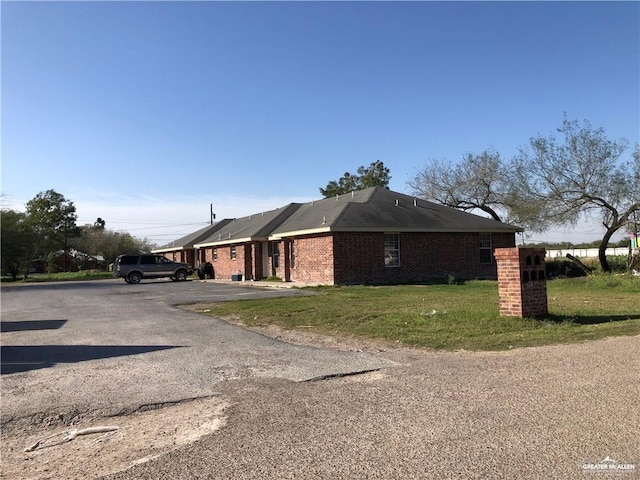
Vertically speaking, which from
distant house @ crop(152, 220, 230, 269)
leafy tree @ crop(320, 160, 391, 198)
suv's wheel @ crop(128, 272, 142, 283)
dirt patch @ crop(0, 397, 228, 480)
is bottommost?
dirt patch @ crop(0, 397, 228, 480)

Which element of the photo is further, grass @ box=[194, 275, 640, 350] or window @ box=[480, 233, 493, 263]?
window @ box=[480, 233, 493, 263]

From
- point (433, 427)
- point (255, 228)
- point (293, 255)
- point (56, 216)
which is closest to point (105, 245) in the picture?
point (56, 216)

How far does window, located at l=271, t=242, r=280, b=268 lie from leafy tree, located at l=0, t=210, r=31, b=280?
2734 cm

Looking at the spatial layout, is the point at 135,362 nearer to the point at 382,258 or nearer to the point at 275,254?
the point at 382,258

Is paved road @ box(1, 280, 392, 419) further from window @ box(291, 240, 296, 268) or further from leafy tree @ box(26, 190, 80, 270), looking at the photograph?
leafy tree @ box(26, 190, 80, 270)

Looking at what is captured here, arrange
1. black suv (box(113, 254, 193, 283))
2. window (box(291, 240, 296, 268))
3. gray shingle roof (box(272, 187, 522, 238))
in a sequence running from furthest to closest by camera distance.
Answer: black suv (box(113, 254, 193, 283)) < window (box(291, 240, 296, 268)) < gray shingle roof (box(272, 187, 522, 238))

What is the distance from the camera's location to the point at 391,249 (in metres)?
24.2

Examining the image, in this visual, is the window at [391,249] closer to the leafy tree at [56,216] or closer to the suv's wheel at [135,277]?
the suv's wheel at [135,277]

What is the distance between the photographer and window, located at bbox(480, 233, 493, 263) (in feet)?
88.1

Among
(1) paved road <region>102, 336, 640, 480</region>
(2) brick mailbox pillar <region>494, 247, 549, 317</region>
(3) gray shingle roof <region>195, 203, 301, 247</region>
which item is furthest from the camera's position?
(3) gray shingle roof <region>195, 203, 301, 247</region>

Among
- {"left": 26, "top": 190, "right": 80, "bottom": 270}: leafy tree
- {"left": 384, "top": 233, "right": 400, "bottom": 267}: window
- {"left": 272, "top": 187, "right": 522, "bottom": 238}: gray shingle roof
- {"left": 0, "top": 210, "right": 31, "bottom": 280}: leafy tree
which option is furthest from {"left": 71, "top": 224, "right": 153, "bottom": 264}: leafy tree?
{"left": 384, "top": 233, "right": 400, "bottom": 267}: window

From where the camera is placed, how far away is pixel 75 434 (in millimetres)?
4973

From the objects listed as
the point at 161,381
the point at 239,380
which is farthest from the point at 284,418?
the point at 161,381

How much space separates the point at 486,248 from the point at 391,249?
5859 millimetres
